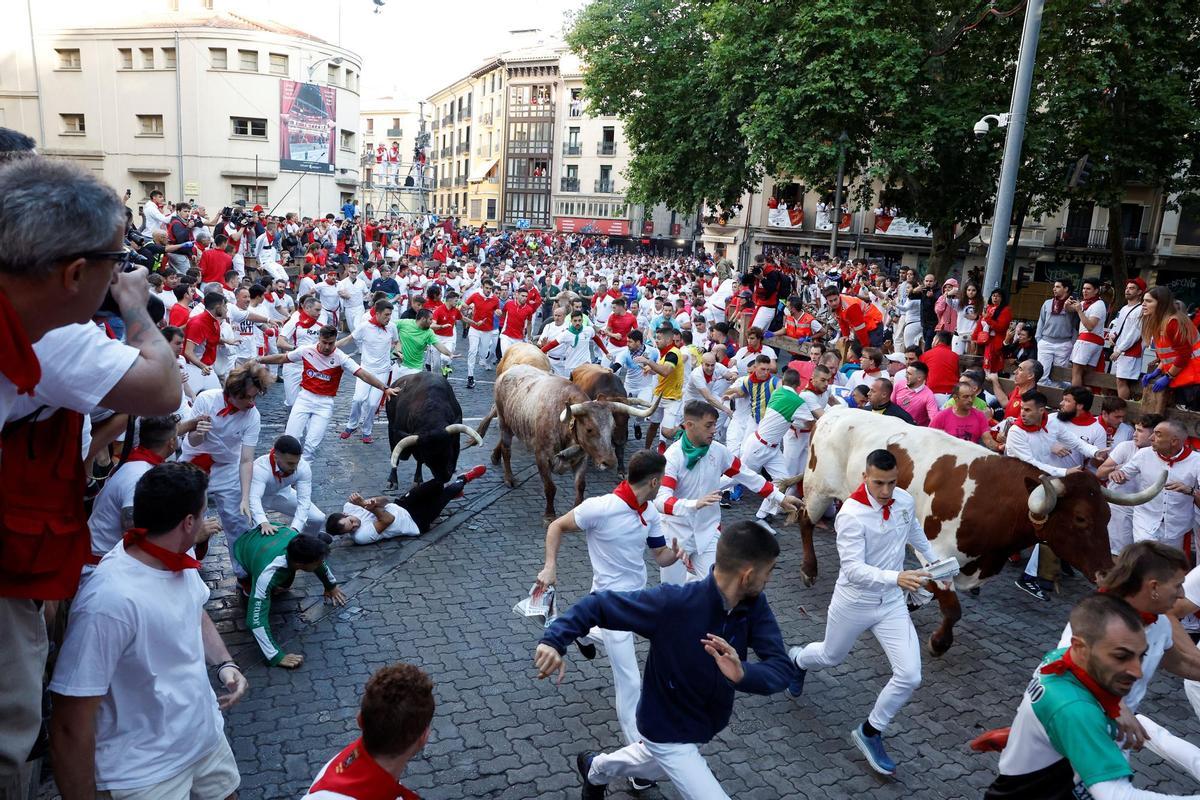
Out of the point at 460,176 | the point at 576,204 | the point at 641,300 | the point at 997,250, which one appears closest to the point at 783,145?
the point at 641,300

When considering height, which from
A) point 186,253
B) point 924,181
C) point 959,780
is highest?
point 924,181

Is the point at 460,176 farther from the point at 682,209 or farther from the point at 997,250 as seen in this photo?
the point at 997,250

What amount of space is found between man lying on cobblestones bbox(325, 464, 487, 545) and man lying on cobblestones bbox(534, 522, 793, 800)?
16.9 feet

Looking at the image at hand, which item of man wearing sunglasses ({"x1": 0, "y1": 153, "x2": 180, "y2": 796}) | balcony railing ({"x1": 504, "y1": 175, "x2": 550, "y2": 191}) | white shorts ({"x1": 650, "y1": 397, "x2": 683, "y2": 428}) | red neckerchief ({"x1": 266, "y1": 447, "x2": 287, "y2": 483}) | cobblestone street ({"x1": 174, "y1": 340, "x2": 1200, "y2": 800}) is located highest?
balcony railing ({"x1": 504, "y1": 175, "x2": 550, "y2": 191})

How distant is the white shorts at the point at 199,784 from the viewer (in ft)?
10.6

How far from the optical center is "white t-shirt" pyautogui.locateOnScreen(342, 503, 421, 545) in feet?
28.6

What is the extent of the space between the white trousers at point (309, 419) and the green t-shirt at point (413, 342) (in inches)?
132

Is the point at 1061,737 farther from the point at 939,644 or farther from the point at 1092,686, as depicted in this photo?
the point at 939,644

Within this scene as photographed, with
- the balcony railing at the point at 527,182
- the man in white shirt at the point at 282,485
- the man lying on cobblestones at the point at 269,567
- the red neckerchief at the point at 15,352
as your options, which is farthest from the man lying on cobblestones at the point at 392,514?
the balcony railing at the point at 527,182

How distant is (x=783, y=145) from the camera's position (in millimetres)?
23641

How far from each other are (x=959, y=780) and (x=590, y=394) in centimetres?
685

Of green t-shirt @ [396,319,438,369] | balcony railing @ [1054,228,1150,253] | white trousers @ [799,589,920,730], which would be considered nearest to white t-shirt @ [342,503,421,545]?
white trousers @ [799,589,920,730]

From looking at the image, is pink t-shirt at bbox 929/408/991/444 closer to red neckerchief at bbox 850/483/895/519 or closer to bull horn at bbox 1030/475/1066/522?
bull horn at bbox 1030/475/1066/522

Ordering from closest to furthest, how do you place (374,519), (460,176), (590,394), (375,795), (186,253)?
(375,795) → (374,519) → (590,394) → (186,253) → (460,176)
